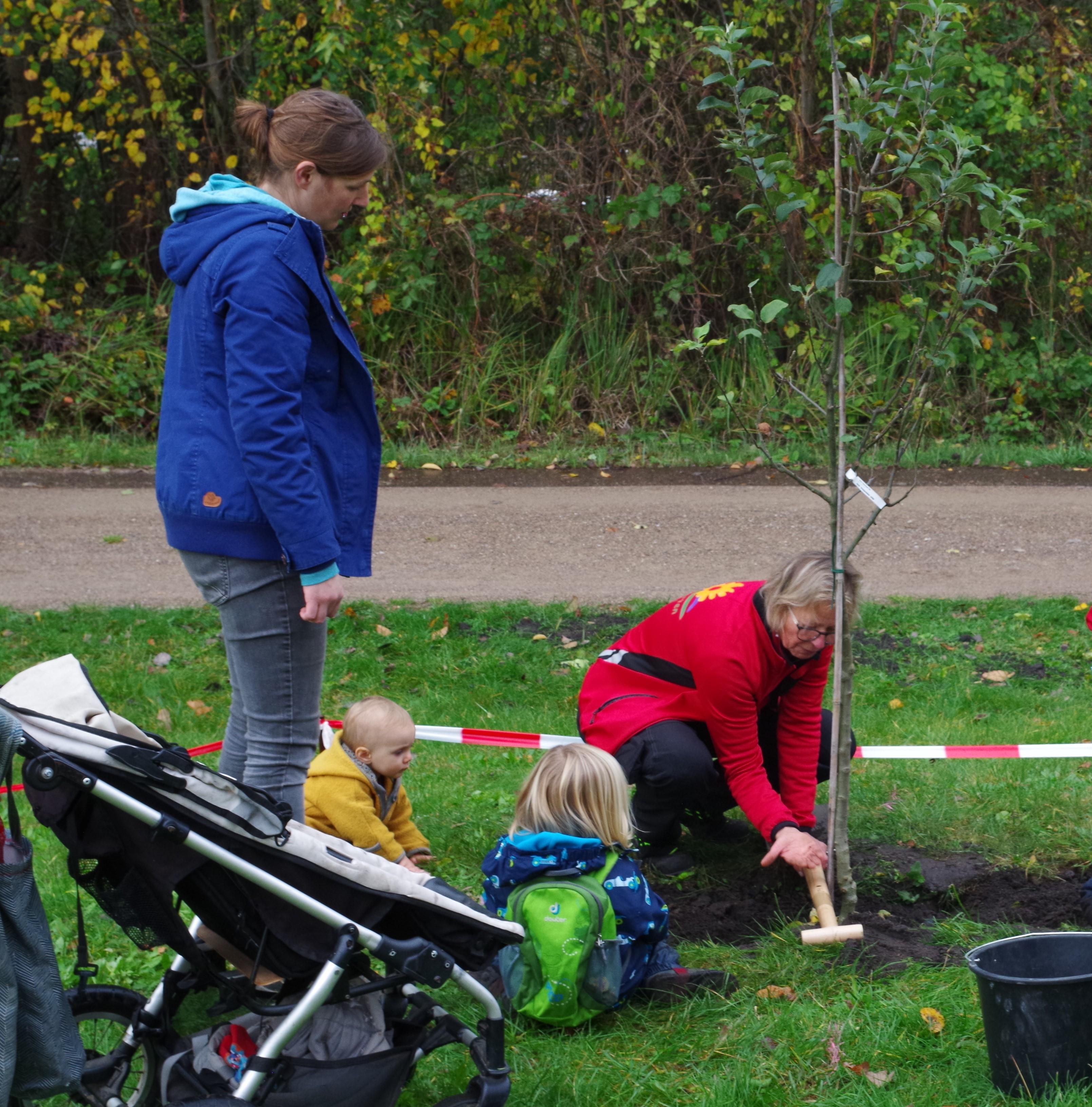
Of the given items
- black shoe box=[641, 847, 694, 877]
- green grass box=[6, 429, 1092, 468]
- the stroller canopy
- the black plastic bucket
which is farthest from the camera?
green grass box=[6, 429, 1092, 468]

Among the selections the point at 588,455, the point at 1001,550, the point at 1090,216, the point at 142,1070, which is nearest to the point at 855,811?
the point at 142,1070

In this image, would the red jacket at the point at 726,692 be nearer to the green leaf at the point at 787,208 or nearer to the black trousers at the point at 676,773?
the black trousers at the point at 676,773

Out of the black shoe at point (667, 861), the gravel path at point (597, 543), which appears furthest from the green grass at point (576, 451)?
the black shoe at point (667, 861)

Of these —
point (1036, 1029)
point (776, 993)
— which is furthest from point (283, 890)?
point (1036, 1029)

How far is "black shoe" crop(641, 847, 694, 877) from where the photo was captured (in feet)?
13.8

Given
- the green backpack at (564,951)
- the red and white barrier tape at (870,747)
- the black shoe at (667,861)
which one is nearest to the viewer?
the green backpack at (564,951)

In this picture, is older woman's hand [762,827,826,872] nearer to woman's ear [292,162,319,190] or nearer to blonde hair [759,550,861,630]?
blonde hair [759,550,861,630]

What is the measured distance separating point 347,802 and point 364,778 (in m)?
0.10

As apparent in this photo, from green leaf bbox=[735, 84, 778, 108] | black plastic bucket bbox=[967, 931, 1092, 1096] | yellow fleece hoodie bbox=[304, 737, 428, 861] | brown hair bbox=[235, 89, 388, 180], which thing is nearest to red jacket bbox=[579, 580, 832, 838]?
yellow fleece hoodie bbox=[304, 737, 428, 861]

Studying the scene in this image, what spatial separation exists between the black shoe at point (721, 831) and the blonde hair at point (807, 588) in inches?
40.0

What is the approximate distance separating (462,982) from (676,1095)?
2.17 feet

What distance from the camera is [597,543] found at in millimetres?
8305

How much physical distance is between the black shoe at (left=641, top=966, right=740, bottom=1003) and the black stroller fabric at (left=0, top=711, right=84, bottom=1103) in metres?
1.49

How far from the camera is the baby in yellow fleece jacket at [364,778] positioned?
377 centimetres
